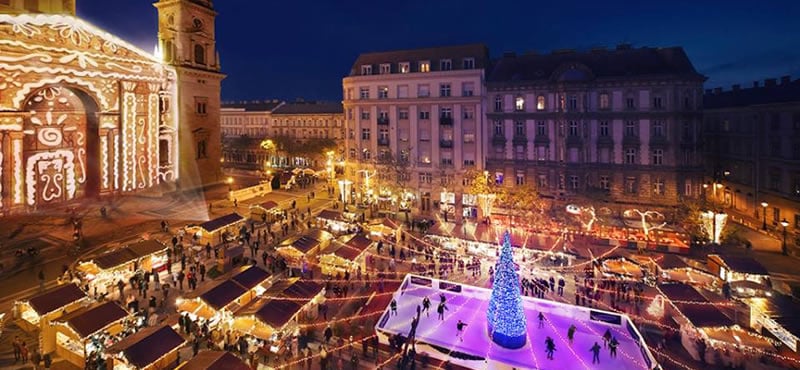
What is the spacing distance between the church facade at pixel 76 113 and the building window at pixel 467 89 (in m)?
26.3

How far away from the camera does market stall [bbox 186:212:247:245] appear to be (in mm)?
30062

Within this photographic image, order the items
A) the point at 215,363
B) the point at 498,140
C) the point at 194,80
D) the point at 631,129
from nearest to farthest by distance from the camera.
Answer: the point at 215,363 → the point at 631,129 → the point at 194,80 → the point at 498,140

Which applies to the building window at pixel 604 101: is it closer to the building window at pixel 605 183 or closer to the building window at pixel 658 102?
the building window at pixel 658 102

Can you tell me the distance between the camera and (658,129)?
119 feet

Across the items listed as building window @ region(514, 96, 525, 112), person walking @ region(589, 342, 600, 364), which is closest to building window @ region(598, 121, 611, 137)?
building window @ region(514, 96, 525, 112)

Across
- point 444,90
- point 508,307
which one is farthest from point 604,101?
point 508,307

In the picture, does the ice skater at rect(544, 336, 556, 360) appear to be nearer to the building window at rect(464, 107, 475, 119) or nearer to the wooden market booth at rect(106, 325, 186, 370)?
the wooden market booth at rect(106, 325, 186, 370)

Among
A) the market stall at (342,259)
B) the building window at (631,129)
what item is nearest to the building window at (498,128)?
the building window at (631,129)

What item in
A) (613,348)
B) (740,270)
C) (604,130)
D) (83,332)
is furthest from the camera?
(604,130)

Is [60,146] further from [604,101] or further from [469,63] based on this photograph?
[604,101]

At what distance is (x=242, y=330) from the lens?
728 inches

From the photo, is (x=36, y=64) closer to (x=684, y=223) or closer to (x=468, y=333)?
(x=468, y=333)

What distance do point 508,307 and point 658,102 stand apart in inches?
1071

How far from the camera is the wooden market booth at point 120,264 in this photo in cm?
2211
